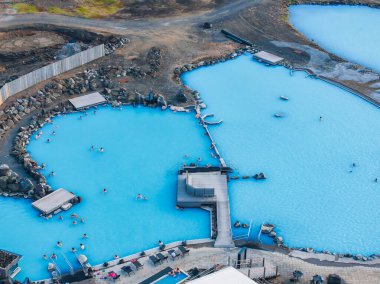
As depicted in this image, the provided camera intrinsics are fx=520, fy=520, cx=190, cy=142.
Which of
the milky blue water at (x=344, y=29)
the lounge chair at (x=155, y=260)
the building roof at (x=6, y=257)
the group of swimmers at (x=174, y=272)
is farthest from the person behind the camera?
the milky blue water at (x=344, y=29)

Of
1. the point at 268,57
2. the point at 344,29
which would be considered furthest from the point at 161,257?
the point at 344,29

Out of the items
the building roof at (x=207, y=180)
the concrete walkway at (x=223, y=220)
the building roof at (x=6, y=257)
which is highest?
the building roof at (x=207, y=180)

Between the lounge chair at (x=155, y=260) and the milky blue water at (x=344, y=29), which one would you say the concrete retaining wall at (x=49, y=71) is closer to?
the lounge chair at (x=155, y=260)

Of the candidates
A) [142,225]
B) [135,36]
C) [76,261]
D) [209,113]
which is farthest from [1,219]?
[135,36]

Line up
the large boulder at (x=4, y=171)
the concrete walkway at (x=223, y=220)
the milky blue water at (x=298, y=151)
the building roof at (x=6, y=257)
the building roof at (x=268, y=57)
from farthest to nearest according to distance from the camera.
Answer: the building roof at (x=268, y=57)
the large boulder at (x=4, y=171)
the milky blue water at (x=298, y=151)
the concrete walkway at (x=223, y=220)
the building roof at (x=6, y=257)

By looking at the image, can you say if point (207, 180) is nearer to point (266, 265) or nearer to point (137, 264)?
point (266, 265)

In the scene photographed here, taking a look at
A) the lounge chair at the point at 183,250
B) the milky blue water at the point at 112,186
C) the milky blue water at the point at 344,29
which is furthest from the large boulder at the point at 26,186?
the milky blue water at the point at 344,29

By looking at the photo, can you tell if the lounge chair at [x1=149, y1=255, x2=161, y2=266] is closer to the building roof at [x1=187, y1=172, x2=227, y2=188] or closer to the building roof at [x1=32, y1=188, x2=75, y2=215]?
the building roof at [x1=187, y1=172, x2=227, y2=188]
